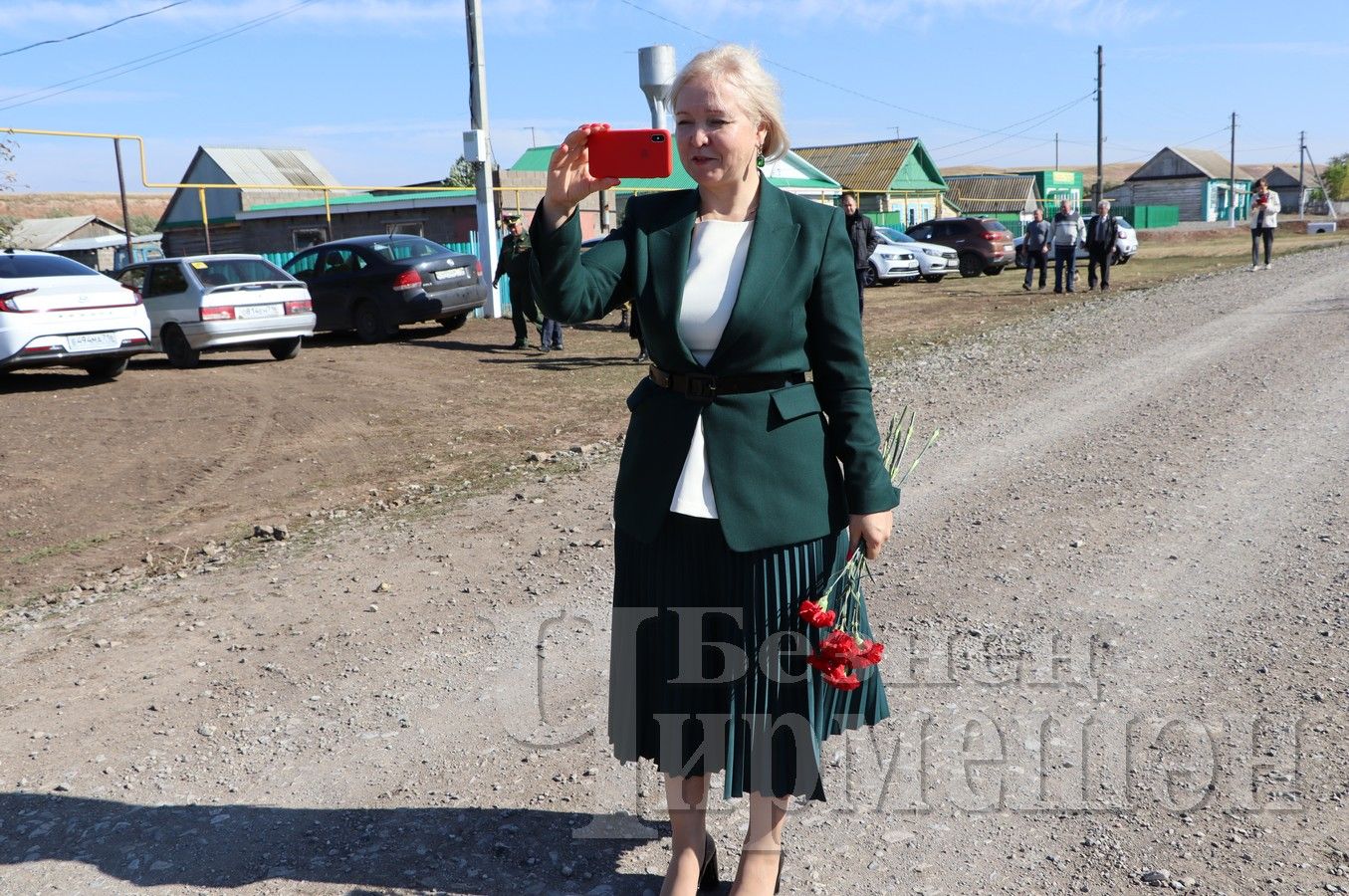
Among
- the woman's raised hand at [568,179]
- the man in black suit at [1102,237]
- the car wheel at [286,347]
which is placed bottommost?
the car wheel at [286,347]

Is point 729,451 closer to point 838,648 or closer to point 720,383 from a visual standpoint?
point 720,383

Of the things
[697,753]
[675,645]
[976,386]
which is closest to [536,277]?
[675,645]

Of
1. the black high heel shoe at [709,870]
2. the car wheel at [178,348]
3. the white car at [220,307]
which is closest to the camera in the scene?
the black high heel shoe at [709,870]

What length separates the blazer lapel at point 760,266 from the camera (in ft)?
8.39

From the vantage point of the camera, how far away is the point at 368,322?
1758 cm

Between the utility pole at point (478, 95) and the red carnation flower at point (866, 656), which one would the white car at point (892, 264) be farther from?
the red carnation flower at point (866, 656)

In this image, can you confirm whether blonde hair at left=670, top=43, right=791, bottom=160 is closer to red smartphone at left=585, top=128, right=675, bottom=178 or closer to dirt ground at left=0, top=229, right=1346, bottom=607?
red smartphone at left=585, top=128, right=675, bottom=178

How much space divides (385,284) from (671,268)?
608 inches

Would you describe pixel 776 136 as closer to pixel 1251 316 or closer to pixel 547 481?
pixel 547 481

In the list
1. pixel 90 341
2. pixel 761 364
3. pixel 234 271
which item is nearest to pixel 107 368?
pixel 90 341

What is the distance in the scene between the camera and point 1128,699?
3.93 meters

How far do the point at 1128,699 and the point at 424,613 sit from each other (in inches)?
108

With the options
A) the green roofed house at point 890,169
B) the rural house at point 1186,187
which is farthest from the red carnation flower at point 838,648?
the rural house at point 1186,187

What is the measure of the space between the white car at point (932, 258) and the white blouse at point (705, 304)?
2543 cm
